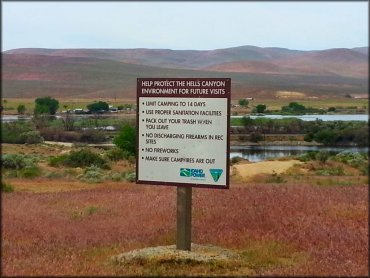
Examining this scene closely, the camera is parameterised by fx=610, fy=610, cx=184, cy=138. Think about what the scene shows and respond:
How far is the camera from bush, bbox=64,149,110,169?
46.0 metres

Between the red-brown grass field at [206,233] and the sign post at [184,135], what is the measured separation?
1.14m

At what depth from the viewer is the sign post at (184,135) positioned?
8.88m

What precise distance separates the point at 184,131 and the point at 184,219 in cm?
133

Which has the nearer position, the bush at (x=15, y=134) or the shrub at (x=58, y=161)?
the shrub at (x=58, y=161)

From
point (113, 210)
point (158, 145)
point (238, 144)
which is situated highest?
point (158, 145)

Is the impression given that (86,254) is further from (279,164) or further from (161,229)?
(279,164)

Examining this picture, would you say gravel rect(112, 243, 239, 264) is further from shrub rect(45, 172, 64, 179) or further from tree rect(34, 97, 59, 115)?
tree rect(34, 97, 59, 115)

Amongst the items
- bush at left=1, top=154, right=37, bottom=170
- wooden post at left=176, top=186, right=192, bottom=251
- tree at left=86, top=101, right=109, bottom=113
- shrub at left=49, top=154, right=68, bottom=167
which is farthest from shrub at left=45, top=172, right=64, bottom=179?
tree at left=86, top=101, right=109, bottom=113

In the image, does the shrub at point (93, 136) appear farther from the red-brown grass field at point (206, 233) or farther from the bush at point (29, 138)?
the red-brown grass field at point (206, 233)

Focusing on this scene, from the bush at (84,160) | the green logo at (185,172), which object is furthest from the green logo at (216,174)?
the bush at (84,160)

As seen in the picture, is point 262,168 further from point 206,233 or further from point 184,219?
point 184,219

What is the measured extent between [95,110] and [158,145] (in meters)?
115

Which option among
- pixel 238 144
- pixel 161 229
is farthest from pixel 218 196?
pixel 238 144

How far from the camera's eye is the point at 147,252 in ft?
28.6
